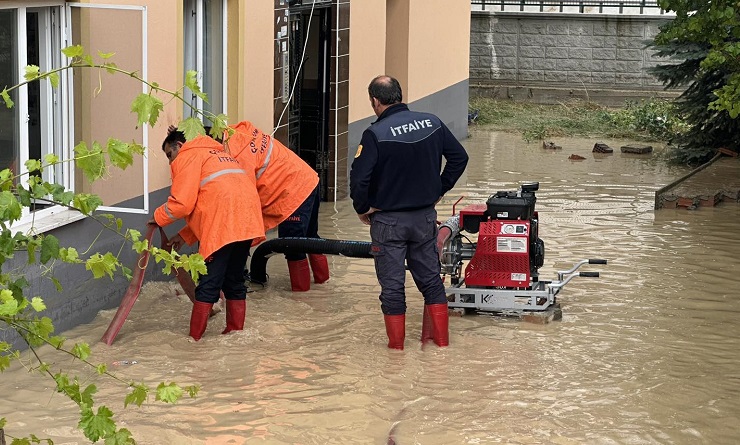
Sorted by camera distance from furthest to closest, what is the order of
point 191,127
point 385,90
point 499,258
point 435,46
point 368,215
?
point 435,46 < point 499,258 < point 368,215 < point 385,90 < point 191,127

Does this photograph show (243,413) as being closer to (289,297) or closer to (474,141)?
(289,297)

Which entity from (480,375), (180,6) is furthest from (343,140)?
(480,375)

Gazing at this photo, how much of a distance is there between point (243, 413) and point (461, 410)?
1265 mm

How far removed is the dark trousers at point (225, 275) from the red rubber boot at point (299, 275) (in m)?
1.41

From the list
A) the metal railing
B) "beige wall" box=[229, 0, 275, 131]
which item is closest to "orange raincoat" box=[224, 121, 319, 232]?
"beige wall" box=[229, 0, 275, 131]

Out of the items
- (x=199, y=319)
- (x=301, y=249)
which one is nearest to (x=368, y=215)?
(x=199, y=319)

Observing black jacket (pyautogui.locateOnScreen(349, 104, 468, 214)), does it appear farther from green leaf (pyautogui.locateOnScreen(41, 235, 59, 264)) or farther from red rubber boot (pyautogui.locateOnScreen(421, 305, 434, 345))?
green leaf (pyautogui.locateOnScreen(41, 235, 59, 264))

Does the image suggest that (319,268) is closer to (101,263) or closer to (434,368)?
(434,368)

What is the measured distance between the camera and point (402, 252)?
25.3 ft

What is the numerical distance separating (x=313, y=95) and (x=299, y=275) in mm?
4331

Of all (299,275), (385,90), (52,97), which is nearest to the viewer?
(385,90)

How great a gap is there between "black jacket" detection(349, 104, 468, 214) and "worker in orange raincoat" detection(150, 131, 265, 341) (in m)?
0.76

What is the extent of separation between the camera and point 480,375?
7.48m

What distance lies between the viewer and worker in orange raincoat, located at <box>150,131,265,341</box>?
302 inches
